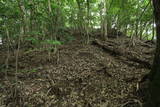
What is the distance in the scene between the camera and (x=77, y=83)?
410 cm

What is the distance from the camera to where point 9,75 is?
4957mm

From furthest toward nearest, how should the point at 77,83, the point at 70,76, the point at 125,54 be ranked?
the point at 125,54
the point at 70,76
the point at 77,83

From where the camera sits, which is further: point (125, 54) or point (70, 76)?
point (125, 54)

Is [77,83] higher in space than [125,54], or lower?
lower

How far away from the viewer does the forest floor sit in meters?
3.28

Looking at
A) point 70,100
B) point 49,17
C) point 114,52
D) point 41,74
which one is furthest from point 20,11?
point 114,52

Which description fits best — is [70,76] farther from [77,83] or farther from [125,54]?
[125,54]

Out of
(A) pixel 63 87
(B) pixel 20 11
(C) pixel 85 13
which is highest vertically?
(C) pixel 85 13

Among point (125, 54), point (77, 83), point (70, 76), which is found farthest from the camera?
point (125, 54)

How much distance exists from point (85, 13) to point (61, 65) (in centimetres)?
429

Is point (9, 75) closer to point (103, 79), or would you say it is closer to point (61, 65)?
point (61, 65)

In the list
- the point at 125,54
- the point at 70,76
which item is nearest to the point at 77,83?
the point at 70,76

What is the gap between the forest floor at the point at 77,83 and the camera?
328 centimetres

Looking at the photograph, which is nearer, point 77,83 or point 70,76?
point 77,83
